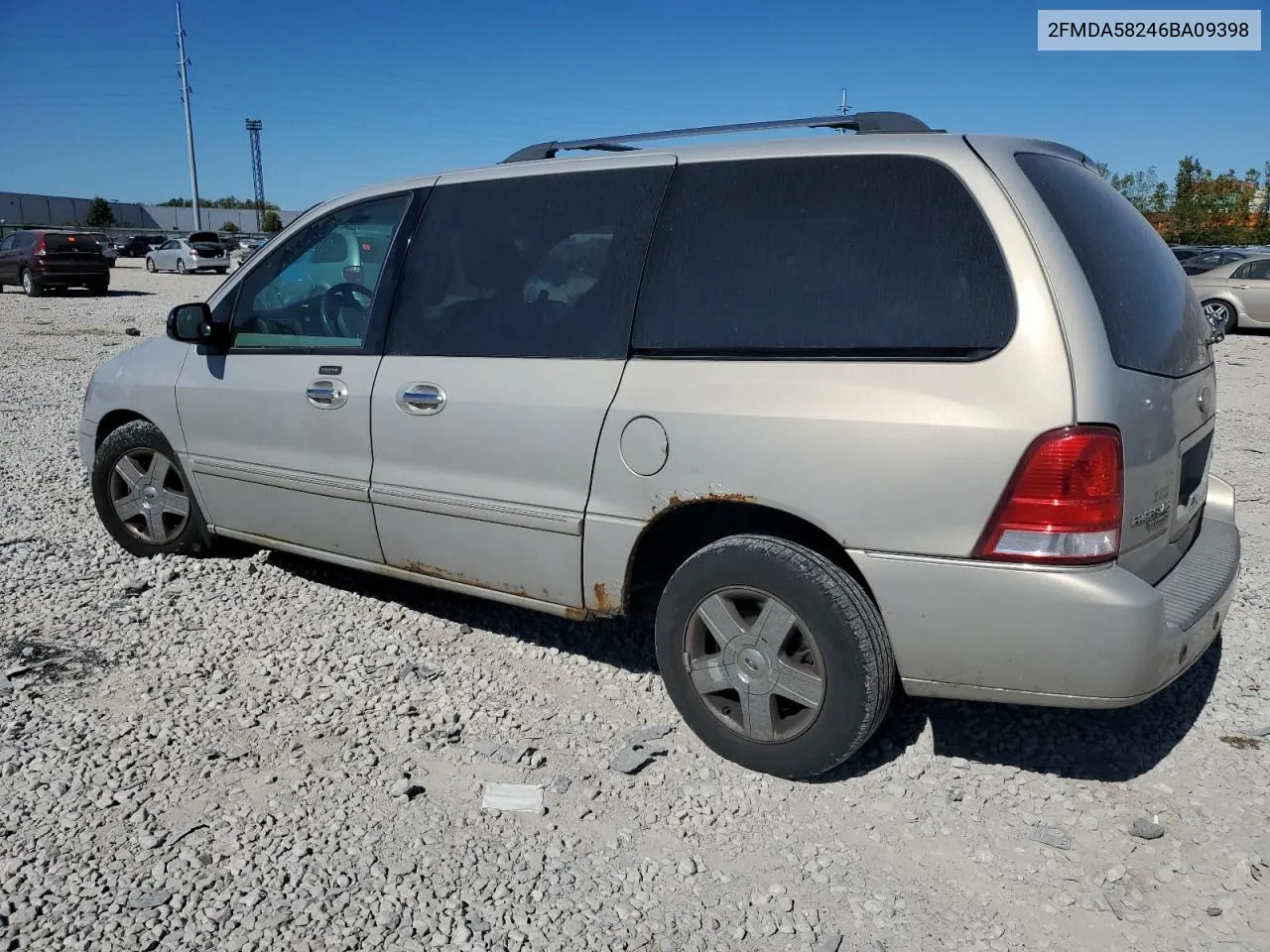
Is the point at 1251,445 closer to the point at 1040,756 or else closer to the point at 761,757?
the point at 1040,756

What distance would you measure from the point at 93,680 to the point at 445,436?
5.46 feet

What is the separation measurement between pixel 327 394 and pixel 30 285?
2634 centimetres

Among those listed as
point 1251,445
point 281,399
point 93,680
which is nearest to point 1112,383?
point 281,399

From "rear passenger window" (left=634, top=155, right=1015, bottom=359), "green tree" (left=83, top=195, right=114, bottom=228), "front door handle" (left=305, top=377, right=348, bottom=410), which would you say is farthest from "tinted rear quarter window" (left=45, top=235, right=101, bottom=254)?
"green tree" (left=83, top=195, right=114, bottom=228)

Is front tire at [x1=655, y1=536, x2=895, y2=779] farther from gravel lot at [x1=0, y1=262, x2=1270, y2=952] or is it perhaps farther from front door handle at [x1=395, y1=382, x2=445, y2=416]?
front door handle at [x1=395, y1=382, x2=445, y2=416]

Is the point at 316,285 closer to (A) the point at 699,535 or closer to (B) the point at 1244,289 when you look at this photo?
(A) the point at 699,535

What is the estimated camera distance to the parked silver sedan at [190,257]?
3903 centimetres

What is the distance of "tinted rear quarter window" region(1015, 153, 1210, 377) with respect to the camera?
2.88m

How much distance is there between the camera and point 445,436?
378cm

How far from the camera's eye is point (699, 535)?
11.6 ft

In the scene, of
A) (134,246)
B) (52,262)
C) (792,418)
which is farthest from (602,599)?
(134,246)

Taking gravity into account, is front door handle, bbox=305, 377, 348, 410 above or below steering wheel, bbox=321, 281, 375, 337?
below

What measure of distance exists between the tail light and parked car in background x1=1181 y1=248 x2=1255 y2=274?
61.6 feet

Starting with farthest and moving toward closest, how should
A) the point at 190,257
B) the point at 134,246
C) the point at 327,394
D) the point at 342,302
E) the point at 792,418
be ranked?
1. the point at 134,246
2. the point at 190,257
3. the point at 342,302
4. the point at 327,394
5. the point at 792,418
